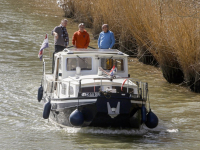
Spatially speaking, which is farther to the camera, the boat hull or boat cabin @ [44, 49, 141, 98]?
boat cabin @ [44, 49, 141, 98]

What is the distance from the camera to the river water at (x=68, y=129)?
9.08m

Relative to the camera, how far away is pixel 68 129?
33.3ft

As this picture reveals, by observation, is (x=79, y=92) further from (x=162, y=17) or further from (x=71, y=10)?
(x=71, y=10)

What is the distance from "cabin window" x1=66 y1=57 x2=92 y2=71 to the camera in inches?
433

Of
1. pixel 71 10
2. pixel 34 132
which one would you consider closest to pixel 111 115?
pixel 34 132

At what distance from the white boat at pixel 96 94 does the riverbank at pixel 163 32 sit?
2377 mm

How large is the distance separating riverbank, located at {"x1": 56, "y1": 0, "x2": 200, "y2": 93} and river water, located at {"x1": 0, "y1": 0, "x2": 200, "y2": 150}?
597mm

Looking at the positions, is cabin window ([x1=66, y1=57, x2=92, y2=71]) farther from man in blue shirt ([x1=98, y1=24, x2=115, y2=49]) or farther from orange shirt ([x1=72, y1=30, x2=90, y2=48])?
orange shirt ([x1=72, y1=30, x2=90, y2=48])

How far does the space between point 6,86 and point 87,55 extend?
457 centimetres

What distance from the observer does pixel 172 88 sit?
1469cm

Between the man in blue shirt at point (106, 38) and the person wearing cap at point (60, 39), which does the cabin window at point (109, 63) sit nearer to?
the man in blue shirt at point (106, 38)

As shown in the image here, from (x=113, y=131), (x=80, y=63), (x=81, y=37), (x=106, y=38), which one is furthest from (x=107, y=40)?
(x=113, y=131)

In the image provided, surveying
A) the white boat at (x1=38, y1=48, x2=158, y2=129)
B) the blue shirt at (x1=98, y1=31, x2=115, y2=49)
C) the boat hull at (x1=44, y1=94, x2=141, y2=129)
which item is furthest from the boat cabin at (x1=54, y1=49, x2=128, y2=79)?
the blue shirt at (x1=98, y1=31, x2=115, y2=49)

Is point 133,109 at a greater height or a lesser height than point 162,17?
lesser
